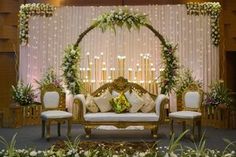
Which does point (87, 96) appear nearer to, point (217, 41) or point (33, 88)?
point (33, 88)

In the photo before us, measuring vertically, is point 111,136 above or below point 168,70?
below

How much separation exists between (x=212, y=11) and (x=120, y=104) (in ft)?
11.8

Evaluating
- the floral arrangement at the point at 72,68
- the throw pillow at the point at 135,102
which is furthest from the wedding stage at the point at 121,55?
the throw pillow at the point at 135,102

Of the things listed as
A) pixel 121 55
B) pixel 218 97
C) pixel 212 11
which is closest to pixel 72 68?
pixel 121 55

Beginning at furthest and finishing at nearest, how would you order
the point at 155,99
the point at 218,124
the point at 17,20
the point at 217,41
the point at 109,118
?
the point at 17,20, the point at 217,41, the point at 218,124, the point at 155,99, the point at 109,118

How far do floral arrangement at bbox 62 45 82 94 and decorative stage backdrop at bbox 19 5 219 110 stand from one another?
4.01 feet

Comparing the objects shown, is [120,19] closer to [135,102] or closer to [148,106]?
[135,102]

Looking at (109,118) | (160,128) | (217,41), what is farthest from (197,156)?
A: (217,41)

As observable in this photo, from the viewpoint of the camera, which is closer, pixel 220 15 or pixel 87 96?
pixel 87 96

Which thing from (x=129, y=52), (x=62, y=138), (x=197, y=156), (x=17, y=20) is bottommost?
(x=62, y=138)

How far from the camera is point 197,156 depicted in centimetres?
290

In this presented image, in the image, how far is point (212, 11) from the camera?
34.5 feet

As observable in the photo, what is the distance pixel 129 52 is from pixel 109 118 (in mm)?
2863

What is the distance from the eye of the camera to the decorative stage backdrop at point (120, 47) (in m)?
10.6
